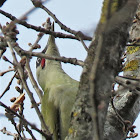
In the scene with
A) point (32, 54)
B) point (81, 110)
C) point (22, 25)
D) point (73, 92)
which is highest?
point (22, 25)

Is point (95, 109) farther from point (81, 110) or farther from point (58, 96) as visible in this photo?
point (58, 96)

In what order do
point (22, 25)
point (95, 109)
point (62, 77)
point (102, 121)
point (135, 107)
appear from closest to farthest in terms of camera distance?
point (95, 109) → point (102, 121) → point (22, 25) → point (135, 107) → point (62, 77)

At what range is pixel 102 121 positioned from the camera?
231cm

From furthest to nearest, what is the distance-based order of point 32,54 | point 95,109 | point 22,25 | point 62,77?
point 62,77, point 22,25, point 32,54, point 95,109

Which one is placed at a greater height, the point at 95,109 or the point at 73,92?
→ the point at 73,92

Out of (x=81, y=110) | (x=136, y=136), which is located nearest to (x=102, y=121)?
(x=81, y=110)

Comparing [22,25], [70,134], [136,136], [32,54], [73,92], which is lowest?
[136,136]

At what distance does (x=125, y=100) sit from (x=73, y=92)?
649 mm

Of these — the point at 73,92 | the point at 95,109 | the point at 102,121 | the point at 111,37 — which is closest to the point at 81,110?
the point at 102,121

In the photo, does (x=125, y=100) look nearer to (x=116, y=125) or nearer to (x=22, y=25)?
(x=116, y=125)

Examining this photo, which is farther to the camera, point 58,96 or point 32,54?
point 58,96

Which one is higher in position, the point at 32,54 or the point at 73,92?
the point at 32,54

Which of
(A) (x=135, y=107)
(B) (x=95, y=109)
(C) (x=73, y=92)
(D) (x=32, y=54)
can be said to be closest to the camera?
(B) (x=95, y=109)

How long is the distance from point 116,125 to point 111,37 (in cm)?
161
